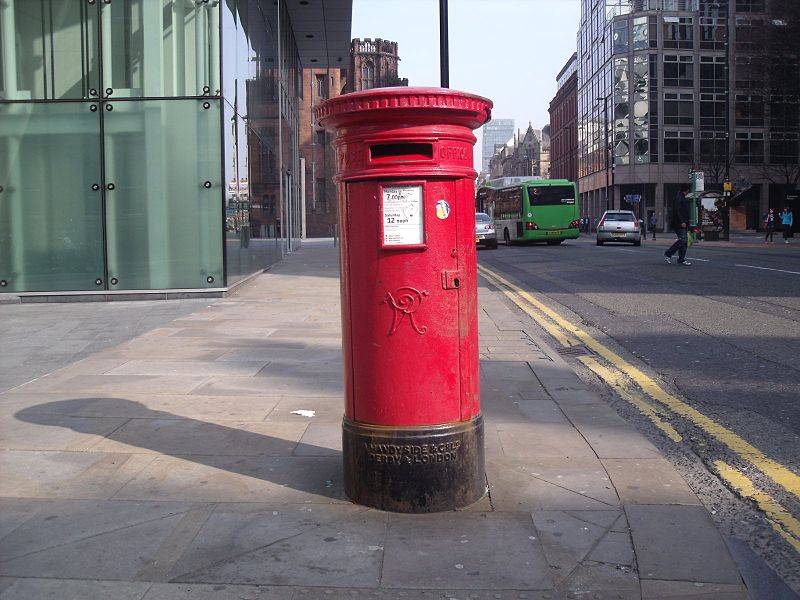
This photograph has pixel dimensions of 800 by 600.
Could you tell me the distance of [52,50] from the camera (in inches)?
523

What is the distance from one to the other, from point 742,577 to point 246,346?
616cm

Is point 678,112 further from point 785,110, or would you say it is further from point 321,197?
point 321,197

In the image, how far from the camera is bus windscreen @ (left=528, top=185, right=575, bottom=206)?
3684cm

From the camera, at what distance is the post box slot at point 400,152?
3.73m

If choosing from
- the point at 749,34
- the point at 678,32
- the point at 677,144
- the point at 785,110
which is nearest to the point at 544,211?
the point at 785,110

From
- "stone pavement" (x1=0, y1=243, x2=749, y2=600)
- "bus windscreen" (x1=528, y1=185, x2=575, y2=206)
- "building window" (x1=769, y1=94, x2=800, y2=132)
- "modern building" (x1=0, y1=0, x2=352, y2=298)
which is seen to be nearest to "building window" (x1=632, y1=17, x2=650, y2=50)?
"building window" (x1=769, y1=94, x2=800, y2=132)

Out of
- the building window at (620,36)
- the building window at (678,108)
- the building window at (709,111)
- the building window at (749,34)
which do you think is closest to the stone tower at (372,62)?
the building window at (620,36)

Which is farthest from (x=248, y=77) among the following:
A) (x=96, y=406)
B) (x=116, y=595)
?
(x=116, y=595)

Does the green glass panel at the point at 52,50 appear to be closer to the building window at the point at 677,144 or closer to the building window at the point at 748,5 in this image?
the building window at the point at 677,144

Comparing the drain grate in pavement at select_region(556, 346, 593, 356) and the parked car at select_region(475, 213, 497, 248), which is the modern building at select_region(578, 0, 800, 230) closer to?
the parked car at select_region(475, 213, 497, 248)

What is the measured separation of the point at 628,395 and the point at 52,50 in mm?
11074

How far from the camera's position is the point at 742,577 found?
10.1 ft

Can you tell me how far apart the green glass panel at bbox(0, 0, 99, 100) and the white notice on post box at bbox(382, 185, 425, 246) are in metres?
11.0

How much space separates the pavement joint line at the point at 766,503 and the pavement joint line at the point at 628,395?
23.4 inches
